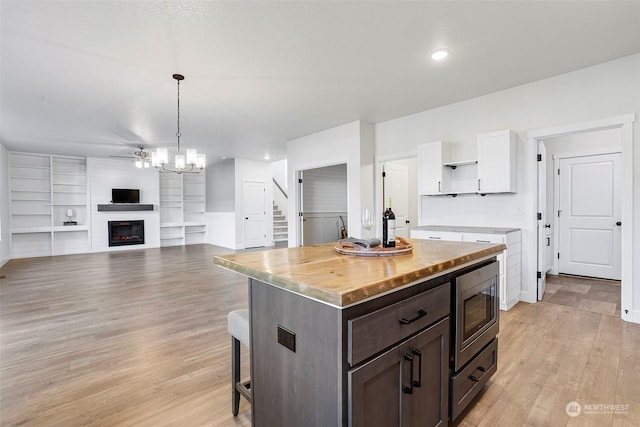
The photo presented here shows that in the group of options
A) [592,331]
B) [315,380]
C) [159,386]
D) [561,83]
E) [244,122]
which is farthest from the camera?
[244,122]

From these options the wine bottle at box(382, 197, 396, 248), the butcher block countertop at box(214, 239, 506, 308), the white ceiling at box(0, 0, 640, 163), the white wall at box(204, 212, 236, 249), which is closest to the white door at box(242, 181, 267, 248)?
the white wall at box(204, 212, 236, 249)

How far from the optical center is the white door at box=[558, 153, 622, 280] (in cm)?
463

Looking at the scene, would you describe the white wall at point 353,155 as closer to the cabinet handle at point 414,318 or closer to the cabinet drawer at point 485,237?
the cabinet drawer at point 485,237

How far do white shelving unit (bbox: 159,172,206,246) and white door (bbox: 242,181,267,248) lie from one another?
236 centimetres

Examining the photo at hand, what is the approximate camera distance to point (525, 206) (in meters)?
3.70

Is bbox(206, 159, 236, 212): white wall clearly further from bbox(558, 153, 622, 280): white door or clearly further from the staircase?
bbox(558, 153, 622, 280): white door

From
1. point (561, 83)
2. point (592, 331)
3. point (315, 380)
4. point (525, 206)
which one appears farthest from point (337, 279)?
point (561, 83)

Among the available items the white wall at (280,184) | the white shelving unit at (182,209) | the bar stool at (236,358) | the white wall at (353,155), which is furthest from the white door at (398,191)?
the white shelving unit at (182,209)

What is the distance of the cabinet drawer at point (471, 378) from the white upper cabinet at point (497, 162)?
7.65ft

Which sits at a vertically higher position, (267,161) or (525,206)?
(267,161)

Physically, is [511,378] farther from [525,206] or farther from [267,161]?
[267,161]

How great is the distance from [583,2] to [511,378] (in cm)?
282

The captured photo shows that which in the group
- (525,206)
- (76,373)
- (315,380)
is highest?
(525,206)

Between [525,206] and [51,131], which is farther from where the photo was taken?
[51,131]
